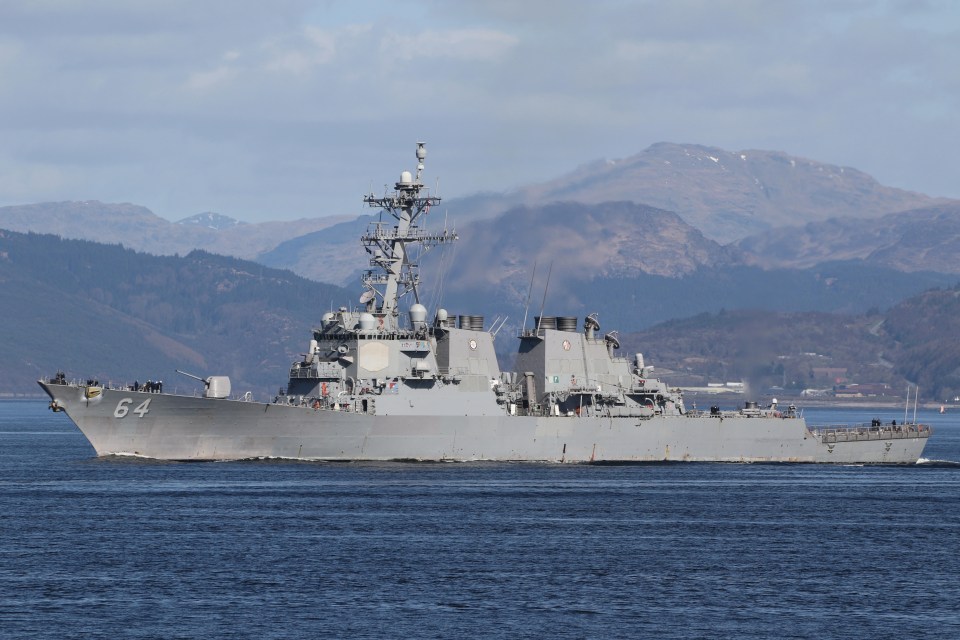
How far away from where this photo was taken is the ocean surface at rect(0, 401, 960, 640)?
3025 cm

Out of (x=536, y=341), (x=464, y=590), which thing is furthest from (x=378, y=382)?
(x=464, y=590)

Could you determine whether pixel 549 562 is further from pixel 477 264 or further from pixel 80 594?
pixel 477 264

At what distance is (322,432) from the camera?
5781cm

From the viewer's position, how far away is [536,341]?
65750 mm

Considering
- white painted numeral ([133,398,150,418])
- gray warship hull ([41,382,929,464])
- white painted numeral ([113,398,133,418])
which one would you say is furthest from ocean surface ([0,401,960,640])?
white painted numeral ([133,398,150,418])

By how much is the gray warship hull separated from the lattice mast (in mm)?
6492

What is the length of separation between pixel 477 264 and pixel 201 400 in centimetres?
3041

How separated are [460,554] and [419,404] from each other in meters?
A: 20.9

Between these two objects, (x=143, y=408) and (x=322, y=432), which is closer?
(x=143, y=408)

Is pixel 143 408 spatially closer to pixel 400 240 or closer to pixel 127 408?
pixel 127 408

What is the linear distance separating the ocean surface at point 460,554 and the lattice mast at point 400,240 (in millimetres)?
8058

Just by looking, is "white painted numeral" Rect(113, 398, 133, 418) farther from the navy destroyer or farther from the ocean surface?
the ocean surface

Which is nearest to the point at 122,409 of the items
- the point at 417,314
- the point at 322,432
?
the point at 322,432

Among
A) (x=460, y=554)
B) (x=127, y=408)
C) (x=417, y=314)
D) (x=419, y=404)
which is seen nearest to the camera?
(x=460, y=554)
